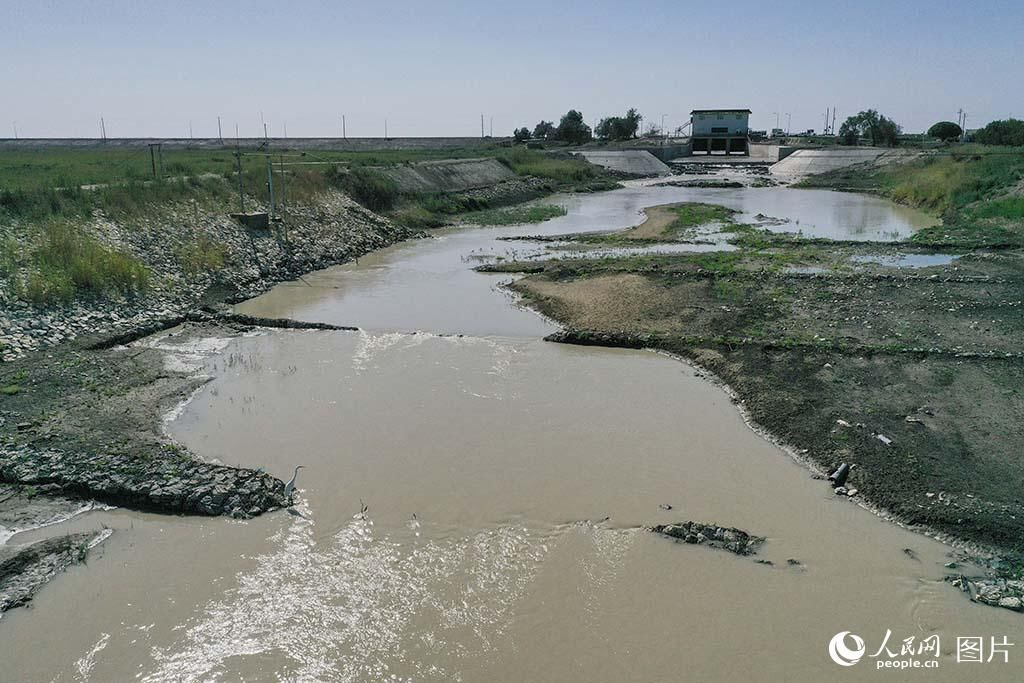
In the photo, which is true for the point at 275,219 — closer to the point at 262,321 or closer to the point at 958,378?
the point at 262,321

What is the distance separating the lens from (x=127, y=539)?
8789 millimetres

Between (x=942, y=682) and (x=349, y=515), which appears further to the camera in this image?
(x=349, y=515)

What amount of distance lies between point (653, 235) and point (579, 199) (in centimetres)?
2148

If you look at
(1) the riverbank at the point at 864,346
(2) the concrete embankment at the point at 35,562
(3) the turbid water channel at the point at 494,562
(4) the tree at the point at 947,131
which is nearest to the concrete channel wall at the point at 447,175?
(1) the riverbank at the point at 864,346

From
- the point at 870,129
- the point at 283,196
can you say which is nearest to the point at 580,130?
the point at 870,129

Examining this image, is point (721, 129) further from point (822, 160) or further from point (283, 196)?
point (283, 196)

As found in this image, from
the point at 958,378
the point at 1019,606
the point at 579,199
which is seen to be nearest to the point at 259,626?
the point at 1019,606

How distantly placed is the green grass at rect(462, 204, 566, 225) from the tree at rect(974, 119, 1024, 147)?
54254mm

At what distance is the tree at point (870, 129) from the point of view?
91.9m

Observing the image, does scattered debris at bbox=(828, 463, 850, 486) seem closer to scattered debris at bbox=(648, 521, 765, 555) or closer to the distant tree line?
scattered debris at bbox=(648, 521, 765, 555)

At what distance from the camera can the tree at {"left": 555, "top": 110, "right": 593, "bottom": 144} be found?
101438mm

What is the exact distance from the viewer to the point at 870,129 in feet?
310

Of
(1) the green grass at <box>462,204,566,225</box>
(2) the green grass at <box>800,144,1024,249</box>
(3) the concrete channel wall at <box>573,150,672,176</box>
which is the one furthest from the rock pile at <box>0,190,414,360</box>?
(3) the concrete channel wall at <box>573,150,672,176</box>

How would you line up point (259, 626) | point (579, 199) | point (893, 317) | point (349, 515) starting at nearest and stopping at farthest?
1. point (259, 626)
2. point (349, 515)
3. point (893, 317)
4. point (579, 199)
